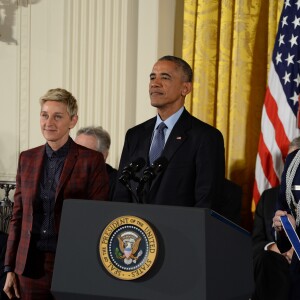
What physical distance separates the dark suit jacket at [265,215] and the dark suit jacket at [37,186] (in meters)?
1.80

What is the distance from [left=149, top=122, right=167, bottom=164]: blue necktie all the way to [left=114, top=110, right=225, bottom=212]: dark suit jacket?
33mm

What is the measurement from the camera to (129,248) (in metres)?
2.53

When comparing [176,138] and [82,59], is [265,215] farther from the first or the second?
[82,59]

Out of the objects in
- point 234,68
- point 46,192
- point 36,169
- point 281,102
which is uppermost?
point 234,68

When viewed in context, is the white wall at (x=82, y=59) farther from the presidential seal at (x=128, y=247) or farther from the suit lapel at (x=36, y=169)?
the presidential seal at (x=128, y=247)

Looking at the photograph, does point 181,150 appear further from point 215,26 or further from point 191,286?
point 215,26

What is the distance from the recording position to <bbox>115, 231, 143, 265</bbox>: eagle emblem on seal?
252 cm

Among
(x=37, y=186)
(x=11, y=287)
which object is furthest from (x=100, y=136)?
(x=11, y=287)

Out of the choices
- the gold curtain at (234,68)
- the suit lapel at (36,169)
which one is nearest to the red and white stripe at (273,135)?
the gold curtain at (234,68)

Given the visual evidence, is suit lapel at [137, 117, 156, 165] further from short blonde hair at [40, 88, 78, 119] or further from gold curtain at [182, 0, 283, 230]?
gold curtain at [182, 0, 283, 230]

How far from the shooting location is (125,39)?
602cm

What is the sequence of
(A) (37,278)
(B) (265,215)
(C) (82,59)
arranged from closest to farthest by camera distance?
(A) (37,278) → (B) (265,215) → (C) (82,59)

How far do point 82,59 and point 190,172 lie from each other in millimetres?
2799

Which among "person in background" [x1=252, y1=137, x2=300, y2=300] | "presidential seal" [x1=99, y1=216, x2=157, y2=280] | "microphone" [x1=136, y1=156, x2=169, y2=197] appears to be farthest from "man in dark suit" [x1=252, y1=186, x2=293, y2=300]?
"presidential seal" [x1=99, y1=216, x2=157, y2=280]
